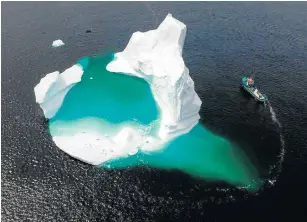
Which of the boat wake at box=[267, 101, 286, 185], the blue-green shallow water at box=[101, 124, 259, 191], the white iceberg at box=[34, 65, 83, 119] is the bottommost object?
the blue-green shallow water at box=[101, 124, 259, 191]

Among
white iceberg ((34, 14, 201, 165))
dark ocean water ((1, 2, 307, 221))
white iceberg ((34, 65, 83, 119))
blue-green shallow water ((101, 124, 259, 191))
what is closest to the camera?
dark ocean water ((1, 2, 307, 221))

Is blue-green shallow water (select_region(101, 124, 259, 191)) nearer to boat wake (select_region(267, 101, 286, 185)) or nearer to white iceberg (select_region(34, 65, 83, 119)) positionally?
boat wake (select_region(267, 101, 286, 185))

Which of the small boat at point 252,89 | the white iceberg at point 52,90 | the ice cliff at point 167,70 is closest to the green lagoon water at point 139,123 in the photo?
the white iceberg at point 52,90

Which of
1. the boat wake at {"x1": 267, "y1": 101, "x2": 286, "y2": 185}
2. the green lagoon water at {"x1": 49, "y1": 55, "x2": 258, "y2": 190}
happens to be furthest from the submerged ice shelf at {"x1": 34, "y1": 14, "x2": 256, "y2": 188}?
the boat wake at {"x1": 267, "y1": 101, "x2": 286, "y2": 185}

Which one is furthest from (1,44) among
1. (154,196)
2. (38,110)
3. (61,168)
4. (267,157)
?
(267,157)

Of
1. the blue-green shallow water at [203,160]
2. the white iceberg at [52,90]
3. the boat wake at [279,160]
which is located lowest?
the blue-green shallow water at [203,160]

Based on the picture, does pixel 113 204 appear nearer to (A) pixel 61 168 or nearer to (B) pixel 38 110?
(A) pixel 61 168

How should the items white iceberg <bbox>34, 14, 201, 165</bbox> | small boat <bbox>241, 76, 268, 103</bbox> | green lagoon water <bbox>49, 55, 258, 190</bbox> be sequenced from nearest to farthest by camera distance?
1. green lagoon water <bbox>49, 55, 258, 190</bbox>
2. white iceberg <bbox>34, 14, 201, 165</bbox>
3. small boat <bbox>241, 76, 268, 103</bbox>

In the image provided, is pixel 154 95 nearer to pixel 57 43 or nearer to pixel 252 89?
pixel 252 89

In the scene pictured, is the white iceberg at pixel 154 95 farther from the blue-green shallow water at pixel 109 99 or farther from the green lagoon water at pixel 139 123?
the blue-green shallow water at pixel 109 99
